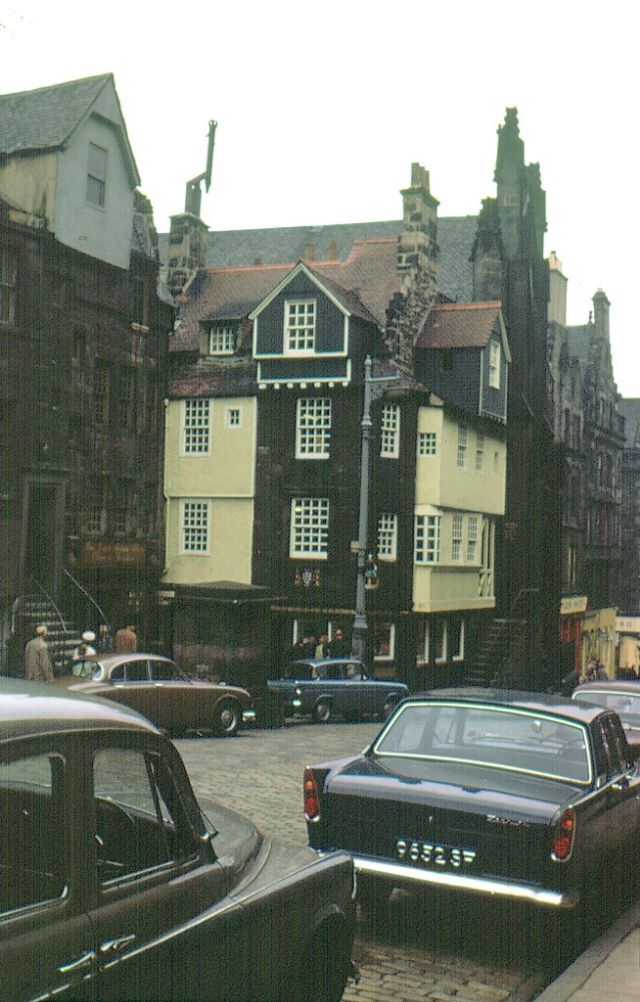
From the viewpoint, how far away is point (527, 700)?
349 inches

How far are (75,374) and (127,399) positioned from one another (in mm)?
3084

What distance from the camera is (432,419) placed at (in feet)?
128

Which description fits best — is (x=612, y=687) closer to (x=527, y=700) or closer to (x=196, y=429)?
(x=527, y=700)

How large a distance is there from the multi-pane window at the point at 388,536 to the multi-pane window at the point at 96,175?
1392 cm

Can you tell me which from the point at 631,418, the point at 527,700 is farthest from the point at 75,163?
the point at 631,418

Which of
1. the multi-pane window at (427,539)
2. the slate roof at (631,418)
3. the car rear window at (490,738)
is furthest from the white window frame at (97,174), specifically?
the slate roof at (631,418)

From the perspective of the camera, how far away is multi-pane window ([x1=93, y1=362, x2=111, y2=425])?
32.8 m

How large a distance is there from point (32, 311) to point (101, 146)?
5847mm

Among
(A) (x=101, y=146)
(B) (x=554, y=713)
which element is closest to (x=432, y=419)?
(A) (x=101, y=146)

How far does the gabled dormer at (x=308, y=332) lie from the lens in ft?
121

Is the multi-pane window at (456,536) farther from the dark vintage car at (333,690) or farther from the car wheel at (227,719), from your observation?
the car wheel at (227,719)

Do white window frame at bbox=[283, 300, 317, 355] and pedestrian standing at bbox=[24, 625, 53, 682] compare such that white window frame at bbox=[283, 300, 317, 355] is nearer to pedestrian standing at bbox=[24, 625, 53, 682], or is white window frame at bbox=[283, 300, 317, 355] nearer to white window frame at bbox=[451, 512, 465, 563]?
white window frame at bbox=[451, 512, 465, 563]

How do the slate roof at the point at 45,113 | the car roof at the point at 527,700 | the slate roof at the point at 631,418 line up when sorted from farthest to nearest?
the slate roof at the point at 631,418 < the slate roof at the point at 45,113 < the car roof at the point at 527,700

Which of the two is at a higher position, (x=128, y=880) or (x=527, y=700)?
(x=527, y=700)
